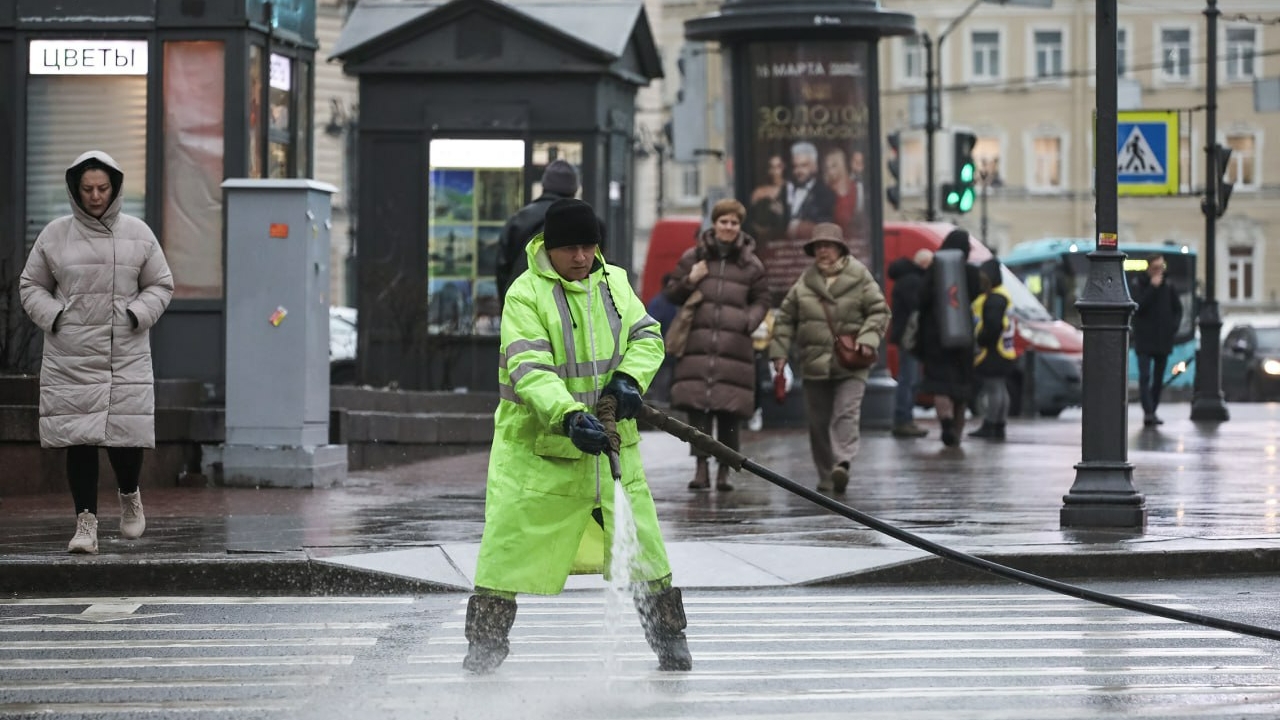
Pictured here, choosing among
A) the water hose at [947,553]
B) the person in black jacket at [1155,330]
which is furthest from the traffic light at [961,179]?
the water hose at [947,553]

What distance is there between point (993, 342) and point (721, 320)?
22.4 feet

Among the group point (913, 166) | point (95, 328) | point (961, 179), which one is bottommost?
point (95, 328)

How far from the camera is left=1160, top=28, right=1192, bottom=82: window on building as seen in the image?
71.3 m

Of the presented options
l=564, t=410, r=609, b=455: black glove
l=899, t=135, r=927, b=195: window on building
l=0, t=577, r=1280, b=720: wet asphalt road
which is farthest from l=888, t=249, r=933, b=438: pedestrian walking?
l=899, t=135, r=927, b=195: window on building

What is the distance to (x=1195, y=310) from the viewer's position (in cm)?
4328

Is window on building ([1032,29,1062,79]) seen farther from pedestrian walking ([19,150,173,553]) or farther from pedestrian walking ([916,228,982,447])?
pedestrian walking ([19,150,173,553])

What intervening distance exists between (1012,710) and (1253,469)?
403 inches

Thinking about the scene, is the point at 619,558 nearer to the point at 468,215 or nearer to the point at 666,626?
the point at 666,626

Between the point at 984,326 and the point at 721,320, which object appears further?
the point at 984,326

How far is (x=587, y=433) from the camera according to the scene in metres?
7.00

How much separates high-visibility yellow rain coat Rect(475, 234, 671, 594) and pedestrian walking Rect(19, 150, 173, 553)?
4.00 m

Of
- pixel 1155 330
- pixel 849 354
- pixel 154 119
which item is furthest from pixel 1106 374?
pixel 1155 330

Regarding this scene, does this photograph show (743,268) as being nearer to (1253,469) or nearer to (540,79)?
(1253,469)

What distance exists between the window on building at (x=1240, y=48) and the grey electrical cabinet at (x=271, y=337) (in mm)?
60718
